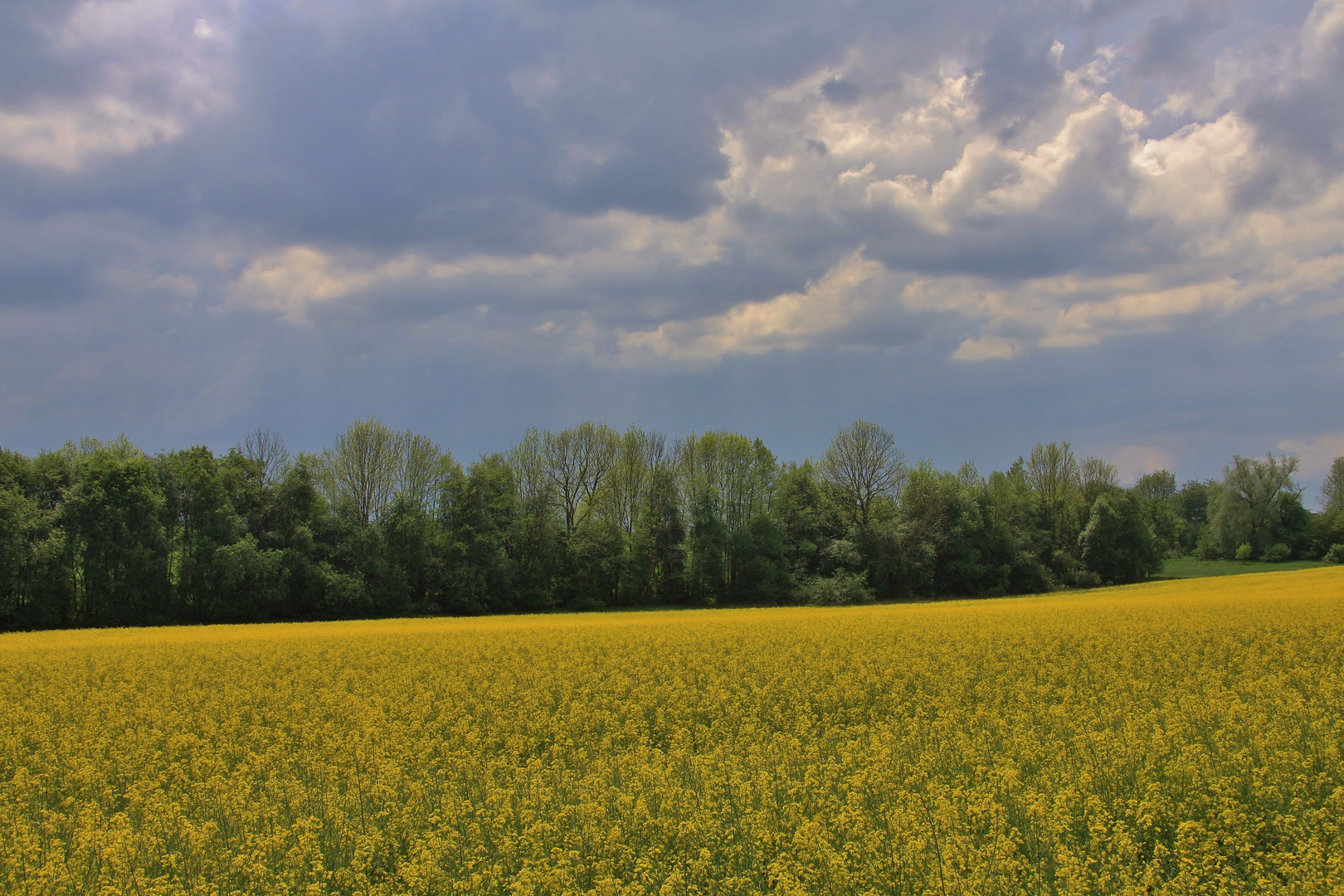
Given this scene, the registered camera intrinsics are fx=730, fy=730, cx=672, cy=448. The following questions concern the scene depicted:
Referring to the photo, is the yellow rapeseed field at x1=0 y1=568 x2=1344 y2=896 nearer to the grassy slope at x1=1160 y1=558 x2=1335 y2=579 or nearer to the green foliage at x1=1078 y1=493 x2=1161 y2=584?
the green foliage at x1=1078 y1=493 x2=1161 y2=584

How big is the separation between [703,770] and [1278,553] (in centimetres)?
8634

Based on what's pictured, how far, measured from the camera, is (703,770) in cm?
863

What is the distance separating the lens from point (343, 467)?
47.9 meters

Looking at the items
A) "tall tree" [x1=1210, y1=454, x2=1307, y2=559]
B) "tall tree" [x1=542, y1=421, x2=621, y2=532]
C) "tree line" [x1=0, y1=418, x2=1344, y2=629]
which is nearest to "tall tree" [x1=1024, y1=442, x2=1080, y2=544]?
"tree line" [x1=0, y1=418, x2=1344, y2=629]

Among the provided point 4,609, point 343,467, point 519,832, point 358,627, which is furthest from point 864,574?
point 4,609

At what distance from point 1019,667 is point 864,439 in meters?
41.6

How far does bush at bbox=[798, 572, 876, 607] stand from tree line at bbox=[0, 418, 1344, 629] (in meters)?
0.16

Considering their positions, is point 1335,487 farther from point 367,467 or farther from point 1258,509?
point 367,467

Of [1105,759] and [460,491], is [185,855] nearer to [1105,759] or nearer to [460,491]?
[1105,759]

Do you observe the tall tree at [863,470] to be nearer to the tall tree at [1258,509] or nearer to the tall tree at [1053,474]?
the tall tree at [1053,474]

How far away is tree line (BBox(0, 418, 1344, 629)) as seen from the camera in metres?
39.3

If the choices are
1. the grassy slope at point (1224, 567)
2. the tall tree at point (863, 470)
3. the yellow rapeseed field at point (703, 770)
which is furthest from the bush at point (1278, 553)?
the yellow rapeseed field at point (703, 770)

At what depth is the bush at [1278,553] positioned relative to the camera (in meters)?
71.4

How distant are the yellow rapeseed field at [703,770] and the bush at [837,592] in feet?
99.6
